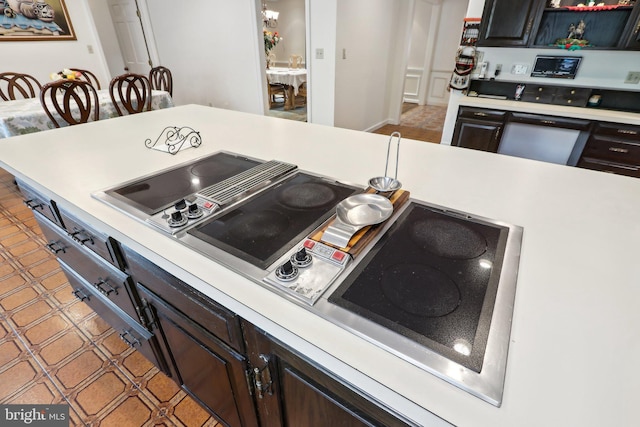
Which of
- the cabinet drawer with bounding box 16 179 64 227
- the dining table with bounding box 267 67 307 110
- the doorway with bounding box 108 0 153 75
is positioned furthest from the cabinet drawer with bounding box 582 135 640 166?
the doorway with bounding box 108 0 153 75

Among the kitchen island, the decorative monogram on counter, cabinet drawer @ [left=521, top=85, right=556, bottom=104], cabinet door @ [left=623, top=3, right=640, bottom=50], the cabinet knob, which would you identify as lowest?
the cabinet knob

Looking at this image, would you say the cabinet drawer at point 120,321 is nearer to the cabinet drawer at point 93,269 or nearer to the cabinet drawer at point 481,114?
the cabinet drawer at point 93,269

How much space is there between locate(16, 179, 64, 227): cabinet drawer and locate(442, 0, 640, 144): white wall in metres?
3.40

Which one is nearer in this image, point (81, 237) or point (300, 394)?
point (300, 394)

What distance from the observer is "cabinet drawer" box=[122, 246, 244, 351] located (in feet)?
2.28

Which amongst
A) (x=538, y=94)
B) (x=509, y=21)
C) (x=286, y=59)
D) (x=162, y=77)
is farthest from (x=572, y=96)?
(x=286, y=59)

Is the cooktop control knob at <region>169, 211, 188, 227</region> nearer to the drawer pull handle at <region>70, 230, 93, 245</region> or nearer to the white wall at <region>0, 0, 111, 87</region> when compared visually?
the drawer pull handle at <region>70, 230, 93, 245</region>

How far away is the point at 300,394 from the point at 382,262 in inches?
13.0

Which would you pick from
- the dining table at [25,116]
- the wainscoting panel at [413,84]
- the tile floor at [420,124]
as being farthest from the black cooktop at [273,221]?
the wainscoting panel at [413,84]

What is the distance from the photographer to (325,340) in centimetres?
50

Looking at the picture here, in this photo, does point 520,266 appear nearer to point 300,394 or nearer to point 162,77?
point 300,394

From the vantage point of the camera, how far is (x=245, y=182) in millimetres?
994

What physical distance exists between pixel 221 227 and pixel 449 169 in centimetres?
85

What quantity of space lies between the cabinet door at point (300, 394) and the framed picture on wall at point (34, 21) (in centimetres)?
536
